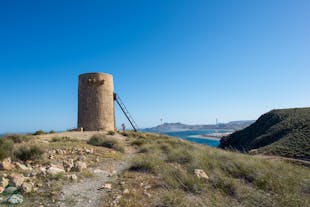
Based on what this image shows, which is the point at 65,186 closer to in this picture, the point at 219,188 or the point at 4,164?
the point at 4,164

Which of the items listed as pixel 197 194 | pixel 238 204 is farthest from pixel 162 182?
pixel 238 204

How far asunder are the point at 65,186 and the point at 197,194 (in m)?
2.89

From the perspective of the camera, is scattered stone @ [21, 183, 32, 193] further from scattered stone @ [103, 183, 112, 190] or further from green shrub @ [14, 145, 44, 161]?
green shrub @ [14, 145, 44, 161]

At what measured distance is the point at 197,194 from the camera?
14.7 ft

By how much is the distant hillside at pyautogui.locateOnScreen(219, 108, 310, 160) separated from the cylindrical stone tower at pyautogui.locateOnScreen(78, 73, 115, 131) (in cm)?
1039

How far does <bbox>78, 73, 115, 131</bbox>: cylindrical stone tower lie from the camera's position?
18016 mm

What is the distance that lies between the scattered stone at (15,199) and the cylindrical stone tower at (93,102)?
46.9 feet

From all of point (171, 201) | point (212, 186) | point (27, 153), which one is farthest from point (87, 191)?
point (27, 153)

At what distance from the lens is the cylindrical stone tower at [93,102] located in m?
18.0

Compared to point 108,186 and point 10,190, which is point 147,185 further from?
point 10,190

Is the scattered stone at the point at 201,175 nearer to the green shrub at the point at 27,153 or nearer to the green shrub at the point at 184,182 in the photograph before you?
the green shrub at the point at 184,182

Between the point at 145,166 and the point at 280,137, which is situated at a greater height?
the point at 145,166

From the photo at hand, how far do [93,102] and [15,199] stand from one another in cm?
1459

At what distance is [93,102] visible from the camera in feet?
59.2
